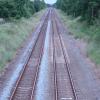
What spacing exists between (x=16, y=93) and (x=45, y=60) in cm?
1028

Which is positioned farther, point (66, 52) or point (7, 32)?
point (7, 32)

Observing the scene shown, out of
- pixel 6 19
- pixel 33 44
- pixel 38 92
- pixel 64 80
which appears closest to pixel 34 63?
pixel 64 80

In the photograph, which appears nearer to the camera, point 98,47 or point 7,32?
point 98,47

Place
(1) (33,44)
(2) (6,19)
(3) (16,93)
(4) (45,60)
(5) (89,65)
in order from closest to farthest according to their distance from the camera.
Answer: (3) (16,93), (5) (89,65), (4) (45,60), (1) (33,44), (2) (6,19)

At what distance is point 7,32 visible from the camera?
4259cm

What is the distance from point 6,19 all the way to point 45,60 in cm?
2683

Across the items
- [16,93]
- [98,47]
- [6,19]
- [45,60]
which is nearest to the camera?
[16,93]

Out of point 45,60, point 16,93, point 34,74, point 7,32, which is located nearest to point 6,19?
point 7,32

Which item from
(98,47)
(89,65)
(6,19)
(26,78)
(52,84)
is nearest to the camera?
(52,84)

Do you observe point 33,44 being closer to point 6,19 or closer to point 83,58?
point 83,58

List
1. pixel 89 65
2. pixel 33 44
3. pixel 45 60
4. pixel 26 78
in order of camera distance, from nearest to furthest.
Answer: pixel 26 78 → pixel 89 65 → pixel 45 60 → pixel 33 44

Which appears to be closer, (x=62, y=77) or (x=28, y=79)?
(x=28, y=79)

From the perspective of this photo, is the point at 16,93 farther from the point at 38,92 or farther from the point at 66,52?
the point at 66,52

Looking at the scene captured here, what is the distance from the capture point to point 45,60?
30188 millimetres
